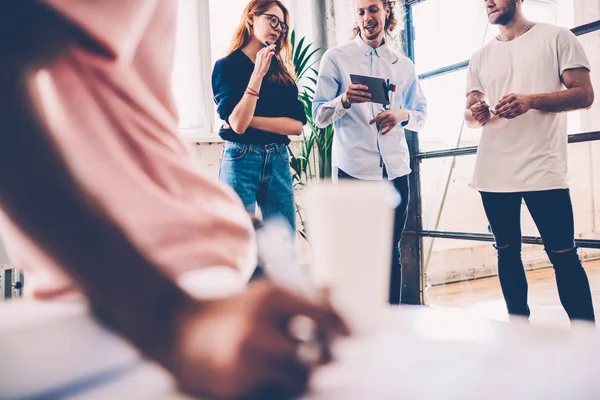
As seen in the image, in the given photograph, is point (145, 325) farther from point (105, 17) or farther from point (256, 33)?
point (256, 33)

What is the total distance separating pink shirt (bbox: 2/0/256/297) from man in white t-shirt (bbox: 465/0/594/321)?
4.53 ft

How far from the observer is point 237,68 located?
5.47 feet

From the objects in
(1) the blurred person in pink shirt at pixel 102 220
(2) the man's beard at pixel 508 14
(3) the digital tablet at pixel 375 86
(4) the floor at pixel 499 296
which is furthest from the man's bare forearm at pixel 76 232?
(4) the floor at pixel 499 296

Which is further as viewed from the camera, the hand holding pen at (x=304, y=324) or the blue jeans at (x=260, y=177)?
the blue jeans at (x=260, y=177)

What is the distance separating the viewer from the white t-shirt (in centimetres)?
168

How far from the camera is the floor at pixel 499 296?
2.48 meters

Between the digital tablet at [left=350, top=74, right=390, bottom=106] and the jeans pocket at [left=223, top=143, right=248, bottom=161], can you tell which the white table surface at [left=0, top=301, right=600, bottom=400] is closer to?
the jeans pocket at [left=223, top=143, right=248, bottom=161]

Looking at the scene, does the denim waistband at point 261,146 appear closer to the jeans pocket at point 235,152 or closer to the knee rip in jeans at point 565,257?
the jeans pocket at point 235,152

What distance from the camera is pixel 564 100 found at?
5.36 feet

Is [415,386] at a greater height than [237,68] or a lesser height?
lesser

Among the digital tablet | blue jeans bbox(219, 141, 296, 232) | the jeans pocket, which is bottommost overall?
blue jeans bbox(219, 141, 296, 232)

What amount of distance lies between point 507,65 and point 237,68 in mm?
976

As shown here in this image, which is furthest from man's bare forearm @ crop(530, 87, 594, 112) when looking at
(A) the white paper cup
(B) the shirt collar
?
(A) the white paper cup

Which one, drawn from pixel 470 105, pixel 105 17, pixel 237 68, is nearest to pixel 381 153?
pixel 470 105
